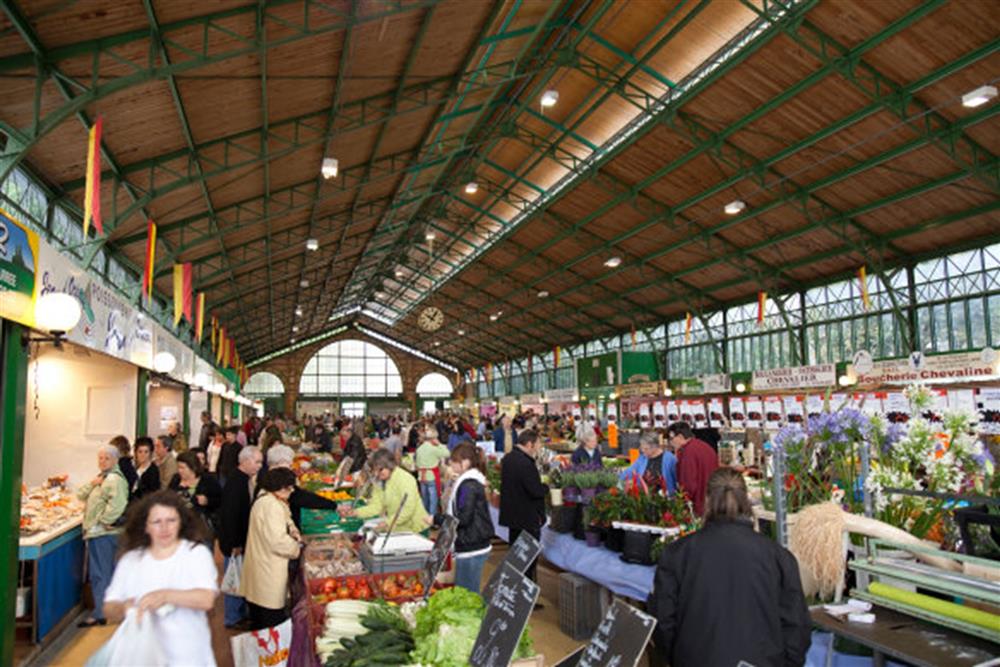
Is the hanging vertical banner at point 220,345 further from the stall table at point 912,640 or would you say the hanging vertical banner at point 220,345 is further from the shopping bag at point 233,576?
the stall table at point 912,640

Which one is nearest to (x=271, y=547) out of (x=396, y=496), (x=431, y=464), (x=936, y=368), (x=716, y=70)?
(x=396, y=496)

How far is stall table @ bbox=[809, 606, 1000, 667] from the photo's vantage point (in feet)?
7.14

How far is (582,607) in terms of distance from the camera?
5.37 meters

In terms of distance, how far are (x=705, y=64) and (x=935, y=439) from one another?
863cm

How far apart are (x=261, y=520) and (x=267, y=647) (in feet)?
2.39

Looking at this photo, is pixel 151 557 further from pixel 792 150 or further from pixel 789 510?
pixel 792 150

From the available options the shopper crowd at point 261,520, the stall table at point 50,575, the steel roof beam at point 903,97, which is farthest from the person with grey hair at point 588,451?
the steel roof beam at point 903,97

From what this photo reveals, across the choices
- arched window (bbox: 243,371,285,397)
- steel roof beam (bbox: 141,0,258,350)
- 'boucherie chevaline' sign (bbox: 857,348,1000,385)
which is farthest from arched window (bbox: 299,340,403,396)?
'boucherie chevaline' sign (bbox: 857,348,1000,385)

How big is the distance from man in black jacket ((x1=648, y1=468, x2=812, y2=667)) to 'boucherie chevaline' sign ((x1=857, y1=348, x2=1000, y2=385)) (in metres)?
8.36

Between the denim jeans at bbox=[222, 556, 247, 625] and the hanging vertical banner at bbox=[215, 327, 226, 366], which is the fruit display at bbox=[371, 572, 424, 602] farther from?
the hanging vertical banner at bbox=[215, 327, 226, 366]

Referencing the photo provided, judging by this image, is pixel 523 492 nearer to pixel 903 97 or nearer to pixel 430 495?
pixel 430 495

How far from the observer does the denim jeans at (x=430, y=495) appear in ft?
30.4

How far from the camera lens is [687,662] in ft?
8.25

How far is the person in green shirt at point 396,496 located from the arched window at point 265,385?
3764 centimetres
